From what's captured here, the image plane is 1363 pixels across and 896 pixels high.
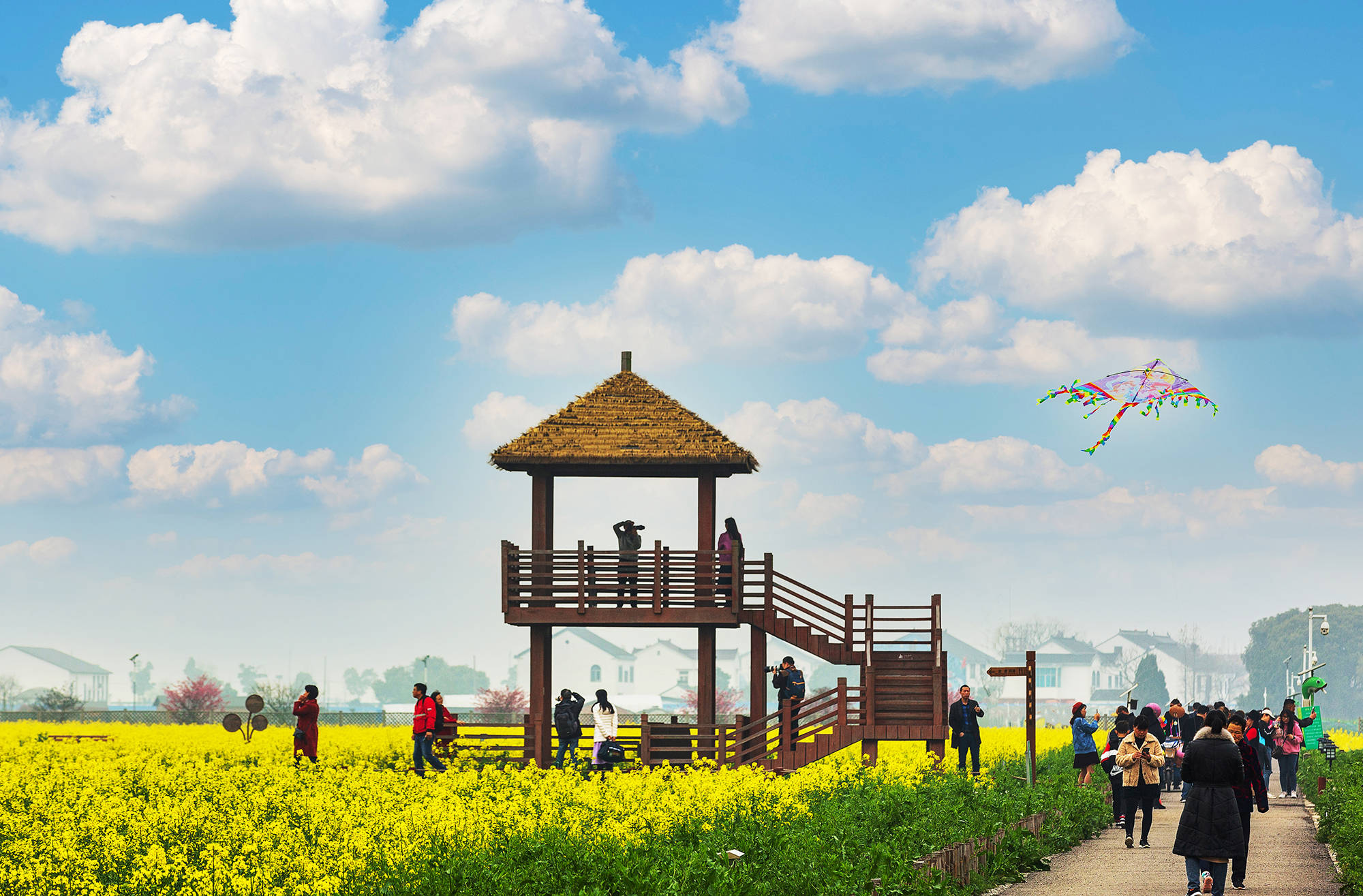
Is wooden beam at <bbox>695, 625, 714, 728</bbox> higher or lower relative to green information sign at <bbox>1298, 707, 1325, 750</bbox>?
higher

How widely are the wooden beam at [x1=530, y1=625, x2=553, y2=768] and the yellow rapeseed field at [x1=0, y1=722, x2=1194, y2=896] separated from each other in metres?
1.99

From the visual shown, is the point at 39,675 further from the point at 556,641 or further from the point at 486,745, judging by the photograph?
the point at 486,745

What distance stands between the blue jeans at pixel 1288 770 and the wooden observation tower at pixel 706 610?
277 inches

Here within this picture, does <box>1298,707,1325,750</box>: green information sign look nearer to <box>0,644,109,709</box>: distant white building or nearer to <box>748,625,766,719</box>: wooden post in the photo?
<box>748,625,766,719</box>: wooden post

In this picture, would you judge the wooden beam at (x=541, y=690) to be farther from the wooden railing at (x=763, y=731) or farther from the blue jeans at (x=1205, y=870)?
the blue jeans at (x=1205, y=870)

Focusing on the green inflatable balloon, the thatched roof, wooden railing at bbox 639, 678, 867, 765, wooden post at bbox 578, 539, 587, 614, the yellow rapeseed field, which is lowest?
the yellow rapeseed field

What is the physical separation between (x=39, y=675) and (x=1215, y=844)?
16688cm

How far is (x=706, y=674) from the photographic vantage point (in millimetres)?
29297

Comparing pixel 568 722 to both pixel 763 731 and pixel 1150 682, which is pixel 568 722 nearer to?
pixel 763 731

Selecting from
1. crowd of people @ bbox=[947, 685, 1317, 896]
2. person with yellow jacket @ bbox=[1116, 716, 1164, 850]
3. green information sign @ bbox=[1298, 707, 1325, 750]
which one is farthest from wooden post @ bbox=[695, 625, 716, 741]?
green information sign @ bbox=[1298, 707, 1325, 750]

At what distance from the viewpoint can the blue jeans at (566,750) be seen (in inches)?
1121

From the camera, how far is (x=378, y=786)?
21.0m

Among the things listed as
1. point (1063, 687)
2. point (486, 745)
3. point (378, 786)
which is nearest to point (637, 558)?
point (486, 745)

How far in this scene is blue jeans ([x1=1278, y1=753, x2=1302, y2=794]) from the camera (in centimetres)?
2941
